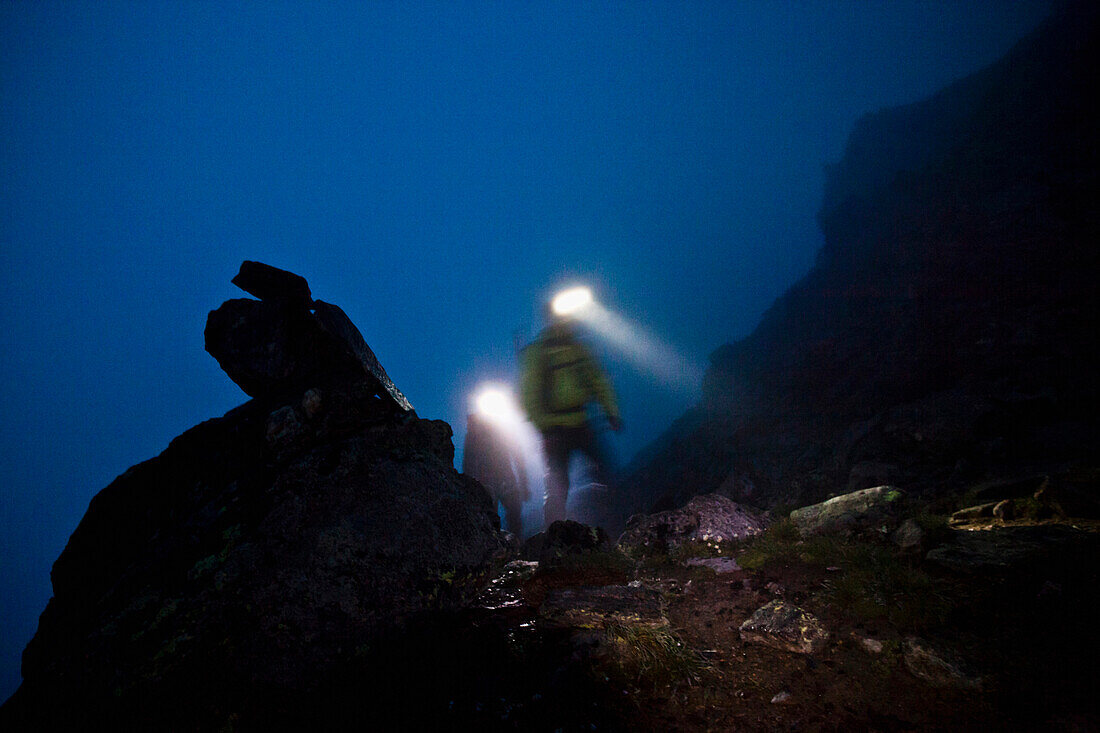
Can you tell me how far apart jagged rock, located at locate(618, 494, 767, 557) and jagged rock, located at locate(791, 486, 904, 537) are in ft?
3.82

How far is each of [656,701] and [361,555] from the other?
323 centimetres

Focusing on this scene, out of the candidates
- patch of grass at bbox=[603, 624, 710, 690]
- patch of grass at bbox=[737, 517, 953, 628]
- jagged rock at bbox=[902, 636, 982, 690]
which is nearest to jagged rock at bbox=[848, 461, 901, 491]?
patch of grass at bbox=[737, 517, 953, 628]

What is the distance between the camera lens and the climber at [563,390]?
19438mm

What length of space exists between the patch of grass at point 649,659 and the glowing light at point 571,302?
1673cm

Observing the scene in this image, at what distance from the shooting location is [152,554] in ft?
13.5

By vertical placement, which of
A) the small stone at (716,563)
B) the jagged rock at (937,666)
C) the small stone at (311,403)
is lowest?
the jagged rock at (937,666)

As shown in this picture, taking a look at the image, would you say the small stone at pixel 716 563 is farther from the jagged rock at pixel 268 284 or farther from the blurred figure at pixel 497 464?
A: the blurred figure at pixel 497 464

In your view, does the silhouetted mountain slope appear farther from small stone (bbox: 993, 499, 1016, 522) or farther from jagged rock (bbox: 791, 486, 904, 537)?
small stone (bbox: 993, 499, 1016, 522)

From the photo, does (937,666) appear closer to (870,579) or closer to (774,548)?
(870,579)

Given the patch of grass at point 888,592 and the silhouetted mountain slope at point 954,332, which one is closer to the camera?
the patch of grass at point 888,592

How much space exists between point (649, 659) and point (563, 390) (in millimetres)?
16192

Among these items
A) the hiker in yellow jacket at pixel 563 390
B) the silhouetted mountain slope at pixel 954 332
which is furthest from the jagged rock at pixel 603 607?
the hiker in yellow jacket at pixel 563 390

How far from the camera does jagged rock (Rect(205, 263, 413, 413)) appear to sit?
5609mm

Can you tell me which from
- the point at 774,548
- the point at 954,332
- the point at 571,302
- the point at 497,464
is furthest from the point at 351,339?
the point at 497,464
